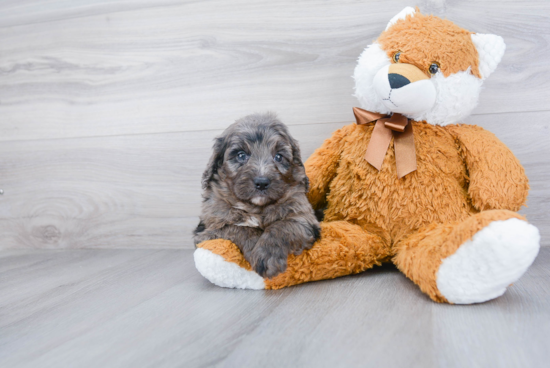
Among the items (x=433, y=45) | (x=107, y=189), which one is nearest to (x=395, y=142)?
(x=433, y=45)

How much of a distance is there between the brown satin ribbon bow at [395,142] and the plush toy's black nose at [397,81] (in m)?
0.14

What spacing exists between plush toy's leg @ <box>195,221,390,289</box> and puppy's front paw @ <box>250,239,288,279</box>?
0.07m

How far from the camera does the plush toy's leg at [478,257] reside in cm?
98

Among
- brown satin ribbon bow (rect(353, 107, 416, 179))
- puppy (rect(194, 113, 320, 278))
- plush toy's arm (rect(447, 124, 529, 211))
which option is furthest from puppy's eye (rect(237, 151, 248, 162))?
plush toy's arm (rect(447, 124, 529, 211))

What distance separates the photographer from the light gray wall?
1684mm

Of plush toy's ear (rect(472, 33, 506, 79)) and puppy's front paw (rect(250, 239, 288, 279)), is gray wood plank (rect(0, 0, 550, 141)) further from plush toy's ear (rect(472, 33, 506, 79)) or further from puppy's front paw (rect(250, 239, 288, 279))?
puppy's front paw (rect(250, 239, 288, 279))

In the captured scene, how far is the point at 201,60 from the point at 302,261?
1.13m

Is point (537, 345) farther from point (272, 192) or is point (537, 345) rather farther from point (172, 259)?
point (172, 259)

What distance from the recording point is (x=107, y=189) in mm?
2109

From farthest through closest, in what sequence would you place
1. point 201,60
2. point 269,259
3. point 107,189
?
point 107,189 → point 201,60 → point 269,259

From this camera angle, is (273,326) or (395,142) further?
(395,142)

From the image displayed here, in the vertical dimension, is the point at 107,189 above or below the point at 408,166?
below

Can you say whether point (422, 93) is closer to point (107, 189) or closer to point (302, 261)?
point (302, 261)

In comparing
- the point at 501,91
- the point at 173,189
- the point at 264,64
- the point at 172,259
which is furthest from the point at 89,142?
the point at 501,91
